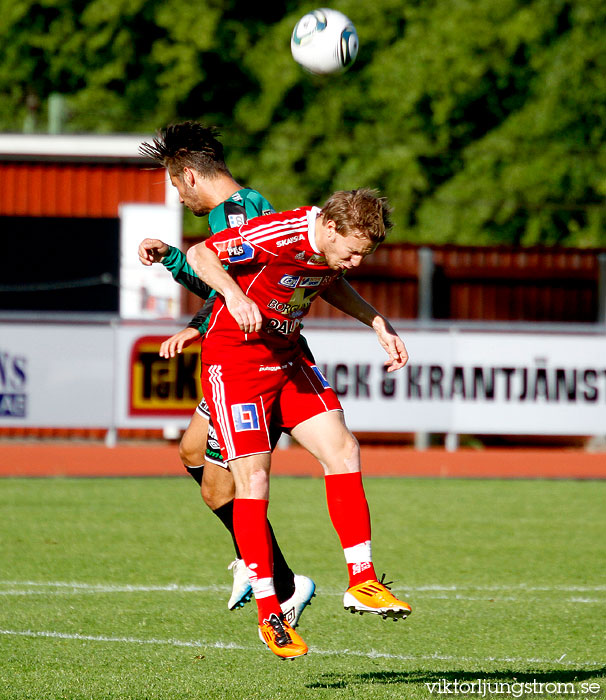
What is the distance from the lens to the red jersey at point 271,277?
18.1 ft

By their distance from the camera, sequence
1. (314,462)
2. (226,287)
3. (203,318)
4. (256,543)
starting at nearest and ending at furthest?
(226,287)
(256,543)
(203,318)
(314,462)

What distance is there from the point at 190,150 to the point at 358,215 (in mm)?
1228

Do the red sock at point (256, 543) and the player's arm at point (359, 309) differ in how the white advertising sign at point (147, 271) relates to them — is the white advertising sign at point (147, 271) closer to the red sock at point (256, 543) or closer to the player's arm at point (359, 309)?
the player's arm at point (359, 309)

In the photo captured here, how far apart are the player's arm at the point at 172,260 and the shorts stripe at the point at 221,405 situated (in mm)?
667

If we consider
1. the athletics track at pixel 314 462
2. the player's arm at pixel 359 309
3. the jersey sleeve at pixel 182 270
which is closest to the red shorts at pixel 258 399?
the player's arm at pixel 359 309

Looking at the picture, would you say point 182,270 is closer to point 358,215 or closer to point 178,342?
point 178,342

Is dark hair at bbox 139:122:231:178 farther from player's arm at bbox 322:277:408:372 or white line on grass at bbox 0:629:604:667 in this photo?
white line on grass at bbox 0:629:604:667

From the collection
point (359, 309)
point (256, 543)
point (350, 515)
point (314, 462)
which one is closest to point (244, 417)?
point (256, 543)

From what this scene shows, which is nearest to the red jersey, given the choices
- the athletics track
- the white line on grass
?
the white line on grass

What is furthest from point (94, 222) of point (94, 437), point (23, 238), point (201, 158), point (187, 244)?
point (201, 158)

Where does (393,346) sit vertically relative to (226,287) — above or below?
below

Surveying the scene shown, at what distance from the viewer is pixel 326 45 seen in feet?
23.8

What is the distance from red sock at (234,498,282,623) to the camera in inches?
217

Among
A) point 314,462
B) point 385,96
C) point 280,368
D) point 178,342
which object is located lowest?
point 314,462
